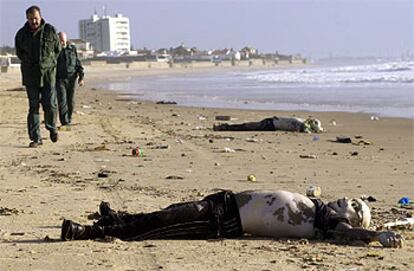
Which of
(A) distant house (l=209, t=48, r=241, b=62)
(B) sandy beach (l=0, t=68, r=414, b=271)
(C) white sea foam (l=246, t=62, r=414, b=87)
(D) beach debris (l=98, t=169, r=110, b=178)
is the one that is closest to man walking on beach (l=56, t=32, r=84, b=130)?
(B) sandy beach (l=0, t=68, r=414, b=271)

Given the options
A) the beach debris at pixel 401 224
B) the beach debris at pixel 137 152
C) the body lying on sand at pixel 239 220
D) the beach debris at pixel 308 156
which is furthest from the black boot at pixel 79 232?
the beach debris at pixel 308 156

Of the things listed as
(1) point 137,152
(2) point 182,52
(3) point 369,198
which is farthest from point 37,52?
(2) point 182,52

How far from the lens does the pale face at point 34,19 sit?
9695 mm

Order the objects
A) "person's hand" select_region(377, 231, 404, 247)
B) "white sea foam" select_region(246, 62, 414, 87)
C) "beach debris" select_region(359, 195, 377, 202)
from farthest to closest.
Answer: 1. "white sea foam" select_region(246, 62, 414, 87)
2. "beach debris" select_region(359, 195, 377, 202)
3. "person's hand" select_region(377, 231, 404, 247)

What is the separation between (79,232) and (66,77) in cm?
851

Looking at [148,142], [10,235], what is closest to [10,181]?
[10,235]

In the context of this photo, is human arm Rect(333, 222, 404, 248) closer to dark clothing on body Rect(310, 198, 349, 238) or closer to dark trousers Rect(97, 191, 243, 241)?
dark clothing on body Rect(310, 198, 349, 238)

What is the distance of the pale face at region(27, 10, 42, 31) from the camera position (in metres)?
9.70

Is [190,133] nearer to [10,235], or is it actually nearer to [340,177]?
[340,177]

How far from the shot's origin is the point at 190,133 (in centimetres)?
1270

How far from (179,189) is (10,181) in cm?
158

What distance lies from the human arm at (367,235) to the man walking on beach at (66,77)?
28.0ft

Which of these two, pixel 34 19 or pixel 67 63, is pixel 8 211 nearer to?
pixel 34 19

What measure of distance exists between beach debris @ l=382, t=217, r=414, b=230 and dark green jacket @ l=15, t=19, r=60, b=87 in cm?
579
